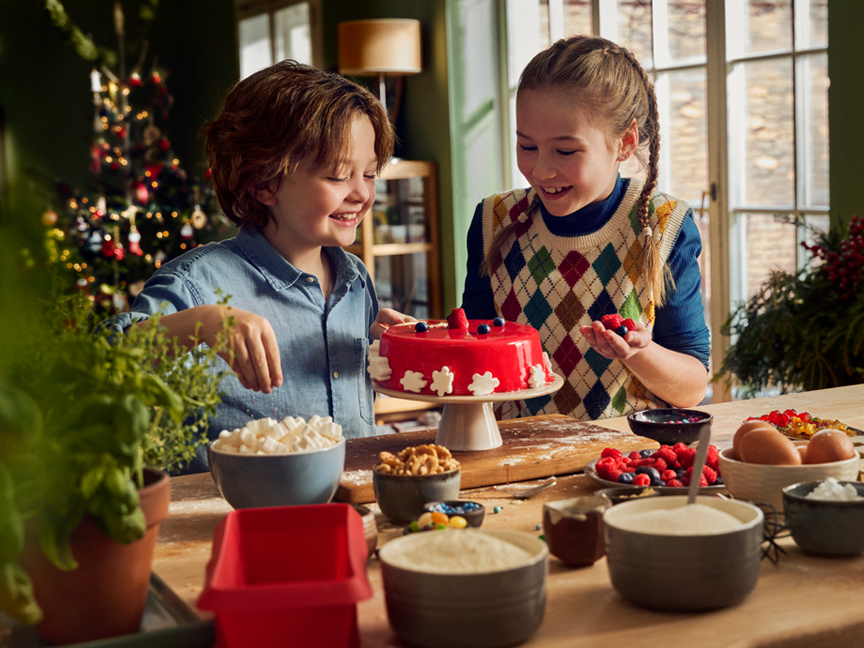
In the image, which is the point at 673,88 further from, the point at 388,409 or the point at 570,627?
the point at 570,627

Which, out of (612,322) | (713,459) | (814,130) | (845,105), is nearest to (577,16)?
(814,130)

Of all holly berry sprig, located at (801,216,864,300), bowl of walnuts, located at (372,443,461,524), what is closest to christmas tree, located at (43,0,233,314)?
holly berry sprig, located at (801,216,864,300)

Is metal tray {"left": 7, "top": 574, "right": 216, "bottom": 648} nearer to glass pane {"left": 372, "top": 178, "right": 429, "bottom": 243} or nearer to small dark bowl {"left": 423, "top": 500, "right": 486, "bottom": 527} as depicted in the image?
small dark bowl {"left": 423, "top": 500, "right": 486, "bottom": 527}

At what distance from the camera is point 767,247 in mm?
3531

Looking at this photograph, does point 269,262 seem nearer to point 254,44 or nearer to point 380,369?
point 380,369

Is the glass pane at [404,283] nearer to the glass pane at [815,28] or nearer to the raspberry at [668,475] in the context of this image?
the glass pane at [815,28]

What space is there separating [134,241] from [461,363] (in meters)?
3.76

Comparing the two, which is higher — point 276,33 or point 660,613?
point 276,33

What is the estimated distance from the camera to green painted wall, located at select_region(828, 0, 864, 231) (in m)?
2.92

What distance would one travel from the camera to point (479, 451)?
53.4 inches

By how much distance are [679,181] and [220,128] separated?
2744mm

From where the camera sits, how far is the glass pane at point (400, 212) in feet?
15.4

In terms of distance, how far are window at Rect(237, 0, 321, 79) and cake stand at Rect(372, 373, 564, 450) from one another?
4851 millimetres

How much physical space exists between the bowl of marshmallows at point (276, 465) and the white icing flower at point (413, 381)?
1.00 feet
